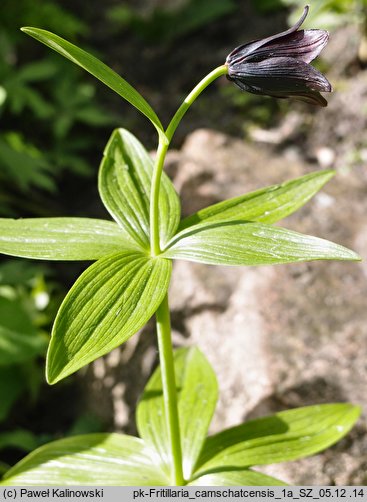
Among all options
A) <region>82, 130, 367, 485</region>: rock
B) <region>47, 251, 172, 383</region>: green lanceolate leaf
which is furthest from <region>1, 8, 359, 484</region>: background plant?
<region>82, 130, 367, 485</region>: rock

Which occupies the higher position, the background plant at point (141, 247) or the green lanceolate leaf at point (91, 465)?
the background plant at point (141, 247)

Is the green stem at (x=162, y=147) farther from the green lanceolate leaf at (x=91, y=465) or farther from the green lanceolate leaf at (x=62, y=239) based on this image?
the green lanceolate leaf at (x=91, y=465)

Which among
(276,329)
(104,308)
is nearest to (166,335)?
(104,308)

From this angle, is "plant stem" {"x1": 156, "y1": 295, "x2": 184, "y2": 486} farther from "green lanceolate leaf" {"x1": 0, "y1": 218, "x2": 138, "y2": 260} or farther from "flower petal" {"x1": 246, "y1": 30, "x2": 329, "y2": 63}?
"flower petal" {"x1": 246, "y1": 30, "x2": 329, "y2": 63}

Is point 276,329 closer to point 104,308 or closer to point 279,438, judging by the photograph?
point 279,438

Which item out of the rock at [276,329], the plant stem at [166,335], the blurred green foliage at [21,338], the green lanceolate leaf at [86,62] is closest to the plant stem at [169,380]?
the plant stem at [166,335]

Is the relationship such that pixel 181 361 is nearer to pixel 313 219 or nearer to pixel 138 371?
pixel 138 371
